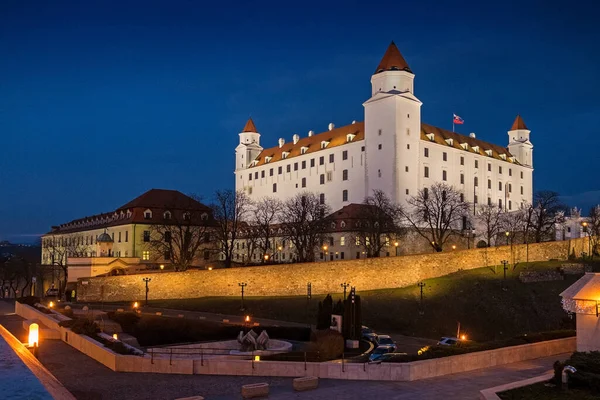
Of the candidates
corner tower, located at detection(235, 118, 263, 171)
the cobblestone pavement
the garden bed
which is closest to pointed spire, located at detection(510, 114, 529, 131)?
corner tower, located at detection(235, 118, 263, 171)

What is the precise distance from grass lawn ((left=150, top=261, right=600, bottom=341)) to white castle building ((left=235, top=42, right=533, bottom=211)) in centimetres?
2495

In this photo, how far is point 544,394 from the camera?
1349cm

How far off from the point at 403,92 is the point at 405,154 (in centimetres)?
813

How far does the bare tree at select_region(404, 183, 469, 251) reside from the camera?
71250 millimetres

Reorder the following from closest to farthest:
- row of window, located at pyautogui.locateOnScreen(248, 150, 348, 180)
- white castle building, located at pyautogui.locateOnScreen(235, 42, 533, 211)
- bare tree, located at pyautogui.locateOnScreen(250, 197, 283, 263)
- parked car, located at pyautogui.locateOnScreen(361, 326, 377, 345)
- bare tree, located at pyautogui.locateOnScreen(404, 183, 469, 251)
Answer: parked car, located at pyautogui.locateOnScreen(361, 326, 377, 345) → bare tree, located at pyautogui.locateOnScreen(404, 183, 469, 251) → bare tree, located at pyautogui.locateOnScreen(250, 197, 283, 263) → white castle building, located at pyautogui.locateOnScreen(235, 42, 533, 211) → row of window, located at pyautogui.locateOnScreen(248, 150, 348, 180)

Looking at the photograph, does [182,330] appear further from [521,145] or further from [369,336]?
[521,145]

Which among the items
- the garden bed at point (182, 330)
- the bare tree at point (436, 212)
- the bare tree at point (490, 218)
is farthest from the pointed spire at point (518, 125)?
the garden bed at point (182, 330)

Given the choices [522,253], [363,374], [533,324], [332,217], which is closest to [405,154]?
[332,217]

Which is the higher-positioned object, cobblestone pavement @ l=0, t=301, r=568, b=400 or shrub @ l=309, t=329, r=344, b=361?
cobblestone pavement @ l=0, t=301, r=568, b=400

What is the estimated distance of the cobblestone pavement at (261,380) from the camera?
15.0m

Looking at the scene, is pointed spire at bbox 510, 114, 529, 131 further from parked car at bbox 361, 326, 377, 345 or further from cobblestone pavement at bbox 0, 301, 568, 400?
cobblestone pavement at bbox 0, 301, 568, 400

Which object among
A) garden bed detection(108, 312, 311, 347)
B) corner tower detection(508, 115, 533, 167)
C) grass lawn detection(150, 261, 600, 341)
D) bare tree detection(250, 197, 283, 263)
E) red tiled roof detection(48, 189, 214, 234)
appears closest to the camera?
garden bed detection(108, 312, 311, 347)

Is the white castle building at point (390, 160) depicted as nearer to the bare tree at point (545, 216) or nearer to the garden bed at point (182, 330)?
the bare tree at point (545, 216)

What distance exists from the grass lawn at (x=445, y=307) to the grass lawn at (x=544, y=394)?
31.3 m
